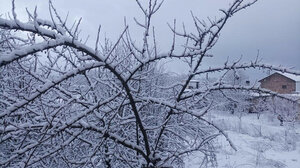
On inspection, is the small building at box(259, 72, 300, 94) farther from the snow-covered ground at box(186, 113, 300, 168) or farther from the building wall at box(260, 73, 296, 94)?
the snow-covered ground at box(186, 113, 300, 168)

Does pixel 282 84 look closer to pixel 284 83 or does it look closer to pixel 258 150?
pixel 284 83

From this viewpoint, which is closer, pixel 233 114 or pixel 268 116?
pixel 268 116

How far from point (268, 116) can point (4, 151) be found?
3713 centimetres

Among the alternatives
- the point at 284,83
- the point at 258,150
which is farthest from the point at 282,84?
the point at 258,150

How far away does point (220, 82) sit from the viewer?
3025 millimetres

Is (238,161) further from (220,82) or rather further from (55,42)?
(55,42)

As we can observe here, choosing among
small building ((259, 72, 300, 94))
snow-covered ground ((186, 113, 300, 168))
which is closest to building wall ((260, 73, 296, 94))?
small building ((259, 72, 300, 94))

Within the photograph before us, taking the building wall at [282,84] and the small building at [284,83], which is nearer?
the small building at [284,83]

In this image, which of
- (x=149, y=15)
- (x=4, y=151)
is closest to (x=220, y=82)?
(x=149, y=15)

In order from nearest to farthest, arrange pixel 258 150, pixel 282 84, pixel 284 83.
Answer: pixel 258 150, pixel 284 83, pixel 282 84

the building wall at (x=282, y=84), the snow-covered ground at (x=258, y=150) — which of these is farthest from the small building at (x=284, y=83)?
the snow-covered ground at (x=258, y=150)

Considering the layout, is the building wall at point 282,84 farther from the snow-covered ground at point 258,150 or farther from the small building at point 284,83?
the snow-covered ground at point 258,150

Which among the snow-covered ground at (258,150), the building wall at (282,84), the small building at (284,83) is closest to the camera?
the snow-covered ground at (258,150)

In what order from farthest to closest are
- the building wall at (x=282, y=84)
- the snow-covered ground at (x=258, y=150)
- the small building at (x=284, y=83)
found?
1. the building wall at (x=282, y=84)
2. the small building at (x=284, y=83)
3. the snow-covered ground at (x=258, y=150)
